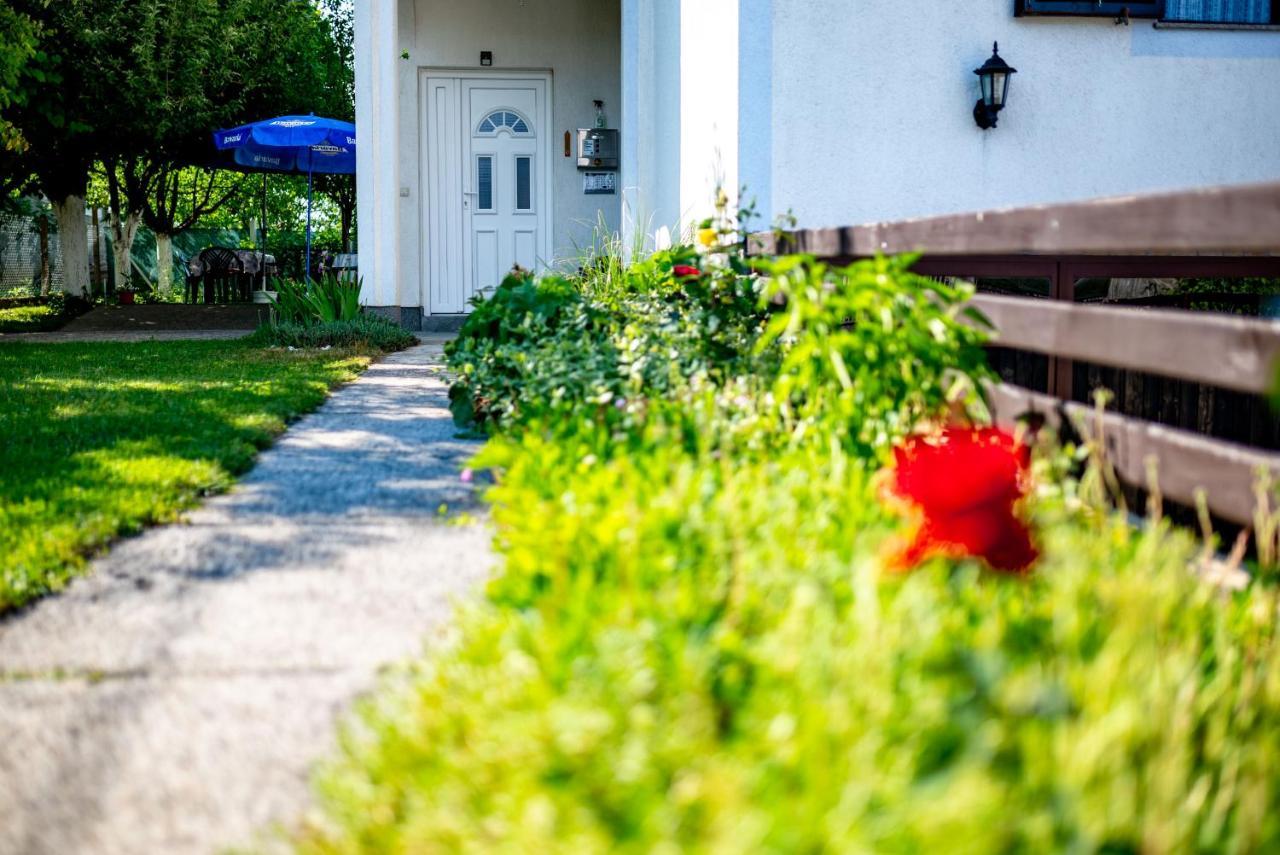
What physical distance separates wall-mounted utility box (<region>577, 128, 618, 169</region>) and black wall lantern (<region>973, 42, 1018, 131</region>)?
18.0 ft

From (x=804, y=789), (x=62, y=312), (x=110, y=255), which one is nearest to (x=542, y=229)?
(x=62, y=312)

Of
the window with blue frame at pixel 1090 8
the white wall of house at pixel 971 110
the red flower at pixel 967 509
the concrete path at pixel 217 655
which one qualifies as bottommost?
the concrete path at pixel 217 655

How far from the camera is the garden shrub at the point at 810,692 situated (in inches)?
56.4

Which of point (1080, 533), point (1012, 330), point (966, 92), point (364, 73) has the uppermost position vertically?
point (364, 73)

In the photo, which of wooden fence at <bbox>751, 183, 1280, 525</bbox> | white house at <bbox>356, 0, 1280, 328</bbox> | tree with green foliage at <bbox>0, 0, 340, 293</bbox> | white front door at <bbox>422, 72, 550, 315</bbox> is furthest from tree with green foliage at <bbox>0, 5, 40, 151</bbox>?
wooden fence at <bbox>751, 183, 1280, 525</bbox>

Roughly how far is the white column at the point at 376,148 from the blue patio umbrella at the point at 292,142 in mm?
1849

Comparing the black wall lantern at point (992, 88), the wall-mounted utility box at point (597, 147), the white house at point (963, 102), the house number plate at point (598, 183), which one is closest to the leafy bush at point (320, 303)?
the wall-mounted utility box at point (597, 147)

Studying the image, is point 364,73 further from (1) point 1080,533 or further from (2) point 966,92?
(1) point 1080,533

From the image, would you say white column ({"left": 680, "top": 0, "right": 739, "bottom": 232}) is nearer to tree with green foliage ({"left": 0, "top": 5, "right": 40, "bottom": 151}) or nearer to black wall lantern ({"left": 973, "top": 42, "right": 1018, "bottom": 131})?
black wall lantern ({"left": 973, "top": 42, "right": 1018, "bottom": 131})

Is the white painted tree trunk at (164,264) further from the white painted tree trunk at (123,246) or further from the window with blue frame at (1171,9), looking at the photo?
the window with blue frame at (1171,9)

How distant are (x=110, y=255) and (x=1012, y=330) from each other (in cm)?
2633

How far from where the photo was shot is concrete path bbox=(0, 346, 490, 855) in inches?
75.2

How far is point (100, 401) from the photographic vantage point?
20.6 feet

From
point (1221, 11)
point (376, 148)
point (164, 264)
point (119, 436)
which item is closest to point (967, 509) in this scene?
point (119, 436)
